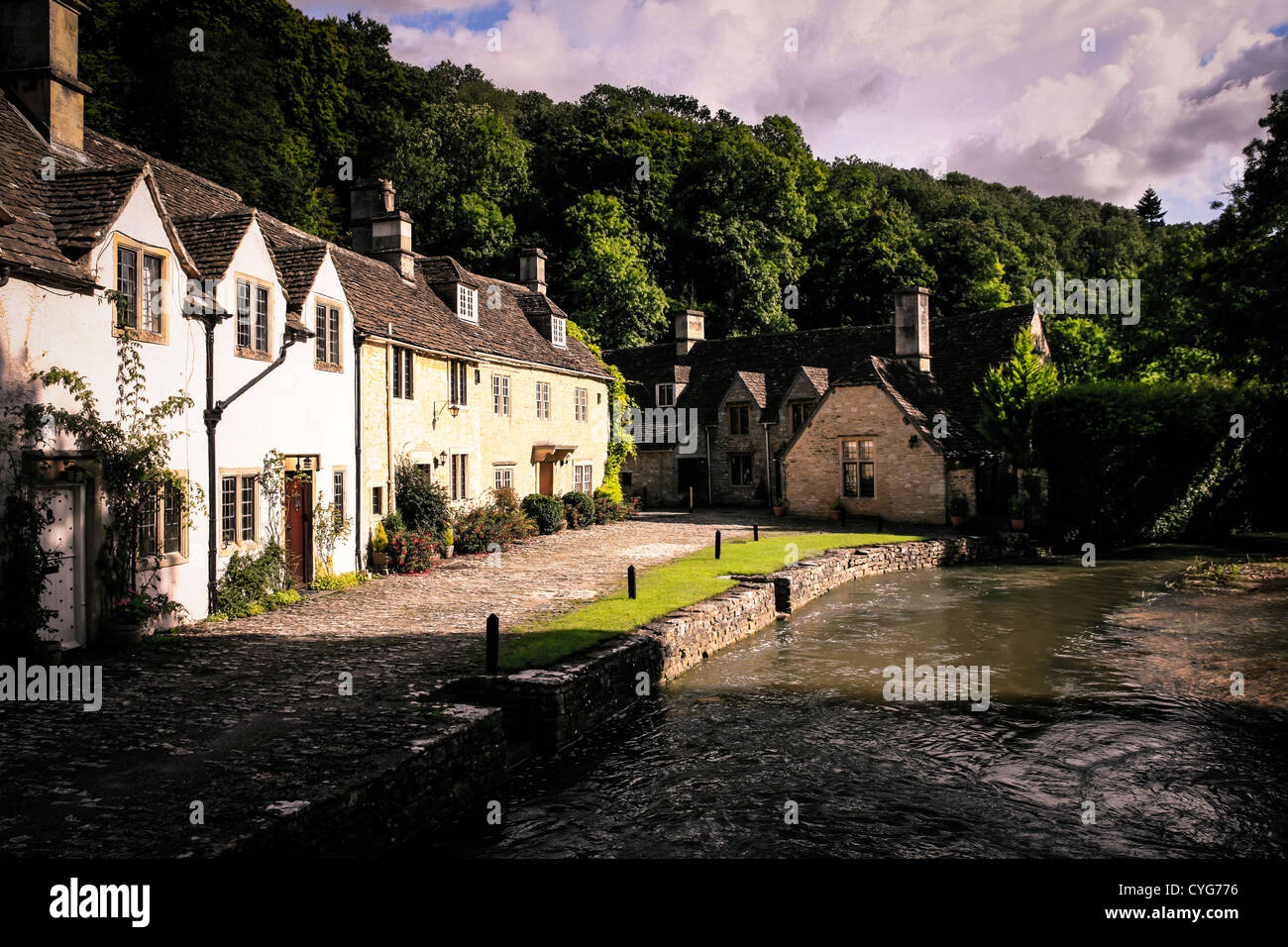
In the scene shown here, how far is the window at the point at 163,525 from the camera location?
13461 millimetres

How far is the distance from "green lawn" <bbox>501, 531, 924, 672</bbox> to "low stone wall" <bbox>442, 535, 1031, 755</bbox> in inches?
14.7

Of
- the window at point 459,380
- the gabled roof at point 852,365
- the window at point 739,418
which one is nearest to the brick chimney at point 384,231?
the window at point 459,380

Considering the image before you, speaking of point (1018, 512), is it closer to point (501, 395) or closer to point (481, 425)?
point (501, 395)

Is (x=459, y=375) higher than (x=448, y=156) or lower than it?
lower

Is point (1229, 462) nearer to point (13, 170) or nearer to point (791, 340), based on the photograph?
point (791, 340)

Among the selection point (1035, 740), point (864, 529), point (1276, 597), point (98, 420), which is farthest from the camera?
point (864, 529)

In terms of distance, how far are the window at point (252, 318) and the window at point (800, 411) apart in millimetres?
29072

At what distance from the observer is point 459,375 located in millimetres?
26156

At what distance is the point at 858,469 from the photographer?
3497cm

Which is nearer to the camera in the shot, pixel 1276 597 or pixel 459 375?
pixel 1276 597

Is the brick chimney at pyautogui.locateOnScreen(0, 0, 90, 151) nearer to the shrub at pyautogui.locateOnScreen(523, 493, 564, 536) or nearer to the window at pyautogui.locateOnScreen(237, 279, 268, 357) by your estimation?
the window at pyautogui.locateOnScreen(237, 279, 268, 357)

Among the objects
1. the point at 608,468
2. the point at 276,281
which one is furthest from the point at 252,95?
the point at 276,281

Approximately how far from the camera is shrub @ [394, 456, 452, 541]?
875 inches
